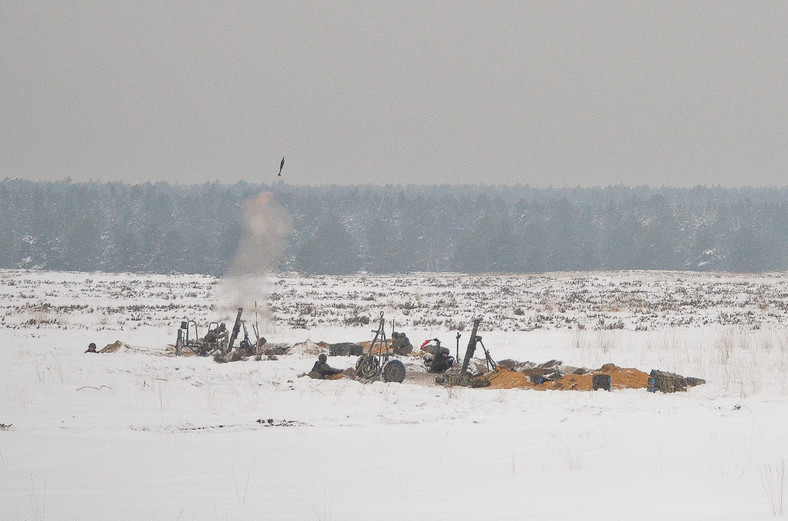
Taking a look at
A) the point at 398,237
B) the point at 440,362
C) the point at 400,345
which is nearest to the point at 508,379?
the point at 440,362

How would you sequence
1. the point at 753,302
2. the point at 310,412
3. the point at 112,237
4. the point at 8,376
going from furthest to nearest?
1. the point at 112,237
2. the point at 753,302
3. the point at 8,376
4. the point at 310,412

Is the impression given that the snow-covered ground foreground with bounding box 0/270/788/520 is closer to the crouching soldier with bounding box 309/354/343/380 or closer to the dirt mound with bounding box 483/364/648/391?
the crouching soldier with bounding box 309/354/343/380

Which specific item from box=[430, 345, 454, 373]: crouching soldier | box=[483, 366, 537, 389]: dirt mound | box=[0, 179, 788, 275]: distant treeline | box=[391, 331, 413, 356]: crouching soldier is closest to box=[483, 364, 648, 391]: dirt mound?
box=[483, 366, 537, 389]: dirt mound

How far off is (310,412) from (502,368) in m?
5.12

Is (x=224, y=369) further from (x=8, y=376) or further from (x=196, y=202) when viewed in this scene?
(x=196, y=202)

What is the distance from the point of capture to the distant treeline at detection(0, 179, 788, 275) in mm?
103500

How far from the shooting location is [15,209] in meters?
125

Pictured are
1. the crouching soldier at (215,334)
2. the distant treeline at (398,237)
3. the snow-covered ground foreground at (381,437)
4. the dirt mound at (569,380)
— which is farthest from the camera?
the distant treeline at (398,237)

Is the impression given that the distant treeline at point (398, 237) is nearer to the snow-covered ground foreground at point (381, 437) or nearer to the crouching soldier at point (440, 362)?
the snow-covered ground foreground at point (381, 437)

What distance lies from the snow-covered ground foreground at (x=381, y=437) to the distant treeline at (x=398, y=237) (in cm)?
8032

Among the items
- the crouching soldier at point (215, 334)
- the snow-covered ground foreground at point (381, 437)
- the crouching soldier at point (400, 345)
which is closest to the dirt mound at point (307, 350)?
the snow-covered ground foreground at point (381, 437)

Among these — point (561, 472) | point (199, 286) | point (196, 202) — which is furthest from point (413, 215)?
point (561, 472)

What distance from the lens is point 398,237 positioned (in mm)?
124562

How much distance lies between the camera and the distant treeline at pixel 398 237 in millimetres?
103500
